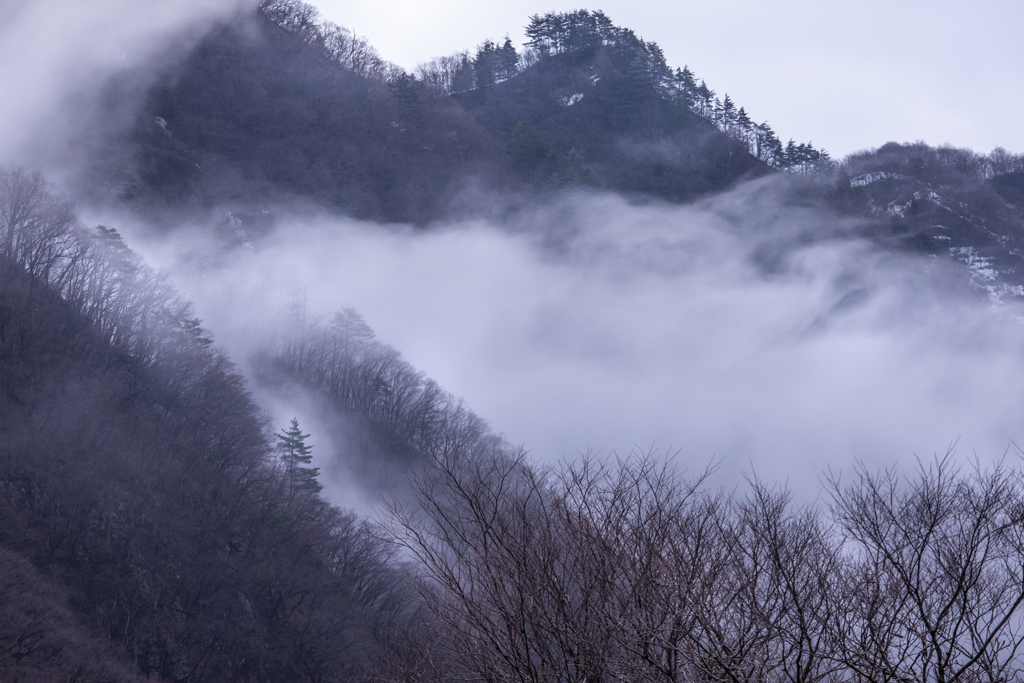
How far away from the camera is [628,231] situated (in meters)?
137

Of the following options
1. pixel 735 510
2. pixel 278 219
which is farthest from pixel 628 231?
pixel 735 510

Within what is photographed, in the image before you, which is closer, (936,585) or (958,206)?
(936,585)

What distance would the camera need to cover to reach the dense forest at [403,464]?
400 inches

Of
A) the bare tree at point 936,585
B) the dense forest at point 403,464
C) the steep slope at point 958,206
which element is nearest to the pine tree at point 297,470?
the dense forest at point 403,464

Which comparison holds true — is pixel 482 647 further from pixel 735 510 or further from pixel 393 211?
pixel 393 211

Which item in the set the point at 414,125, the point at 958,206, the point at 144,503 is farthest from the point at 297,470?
the point at 958,206

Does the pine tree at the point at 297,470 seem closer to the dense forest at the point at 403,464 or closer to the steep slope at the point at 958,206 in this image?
the dense forest at the point at 403,464

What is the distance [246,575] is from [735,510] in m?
35.7

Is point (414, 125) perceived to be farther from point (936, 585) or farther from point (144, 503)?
point (936, 585)

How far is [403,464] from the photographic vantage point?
5838 cm

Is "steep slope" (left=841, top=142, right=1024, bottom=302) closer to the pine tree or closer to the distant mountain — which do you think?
the distant mountain

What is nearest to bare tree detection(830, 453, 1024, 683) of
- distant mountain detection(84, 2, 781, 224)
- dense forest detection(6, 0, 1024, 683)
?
dense forest detection(6, 0, 1024, 683)

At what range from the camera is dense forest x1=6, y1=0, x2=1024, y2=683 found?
1017cm

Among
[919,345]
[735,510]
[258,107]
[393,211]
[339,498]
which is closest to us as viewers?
[735,510]
